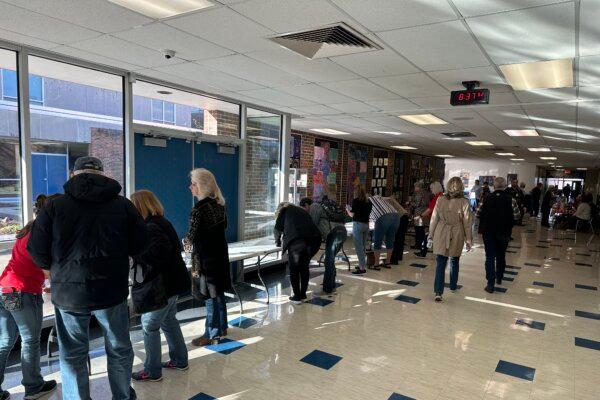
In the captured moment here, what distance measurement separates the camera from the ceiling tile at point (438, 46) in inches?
106

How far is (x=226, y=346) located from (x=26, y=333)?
4.76 ft

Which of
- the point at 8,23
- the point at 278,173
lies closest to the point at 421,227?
the point at 278,173

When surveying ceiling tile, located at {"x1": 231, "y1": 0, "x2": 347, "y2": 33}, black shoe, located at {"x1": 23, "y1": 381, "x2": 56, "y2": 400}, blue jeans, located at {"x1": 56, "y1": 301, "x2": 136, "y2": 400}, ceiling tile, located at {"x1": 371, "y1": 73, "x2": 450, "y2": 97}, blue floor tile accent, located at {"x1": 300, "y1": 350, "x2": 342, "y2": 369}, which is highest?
ceiling tile, located at {"x1": 231, "y1": 0, "x2": 347, "y2": 33}

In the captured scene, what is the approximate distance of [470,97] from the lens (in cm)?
413

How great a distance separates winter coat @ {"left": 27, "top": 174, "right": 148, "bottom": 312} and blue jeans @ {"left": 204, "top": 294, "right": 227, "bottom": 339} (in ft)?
4.22

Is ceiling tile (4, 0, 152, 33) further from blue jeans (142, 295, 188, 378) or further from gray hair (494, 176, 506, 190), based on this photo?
gray hair (494, 176, 506, 190)

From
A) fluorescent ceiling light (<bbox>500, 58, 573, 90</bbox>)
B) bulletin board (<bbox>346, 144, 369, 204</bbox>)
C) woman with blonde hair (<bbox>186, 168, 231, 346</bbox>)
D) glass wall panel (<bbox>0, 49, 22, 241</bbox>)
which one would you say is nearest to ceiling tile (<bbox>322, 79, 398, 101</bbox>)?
fluorescent ceiling light (<bbox>500, 58, 573, 90</bbox>)

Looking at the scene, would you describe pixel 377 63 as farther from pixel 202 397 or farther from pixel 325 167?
pixel 325 167

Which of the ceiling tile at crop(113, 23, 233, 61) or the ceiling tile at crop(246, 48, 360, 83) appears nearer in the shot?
the ceiling tile at crop(113, 23, 233, 61)

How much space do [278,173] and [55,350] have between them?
4315mm

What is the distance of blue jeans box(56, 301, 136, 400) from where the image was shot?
6.89 ft

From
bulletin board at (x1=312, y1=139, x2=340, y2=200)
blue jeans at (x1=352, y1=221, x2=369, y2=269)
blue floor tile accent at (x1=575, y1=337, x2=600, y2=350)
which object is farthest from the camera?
bulletin board at (x1=312, y1=139, x2=340, y2=200)

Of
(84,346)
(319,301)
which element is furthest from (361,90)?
(84,346)

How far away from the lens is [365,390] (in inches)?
106
